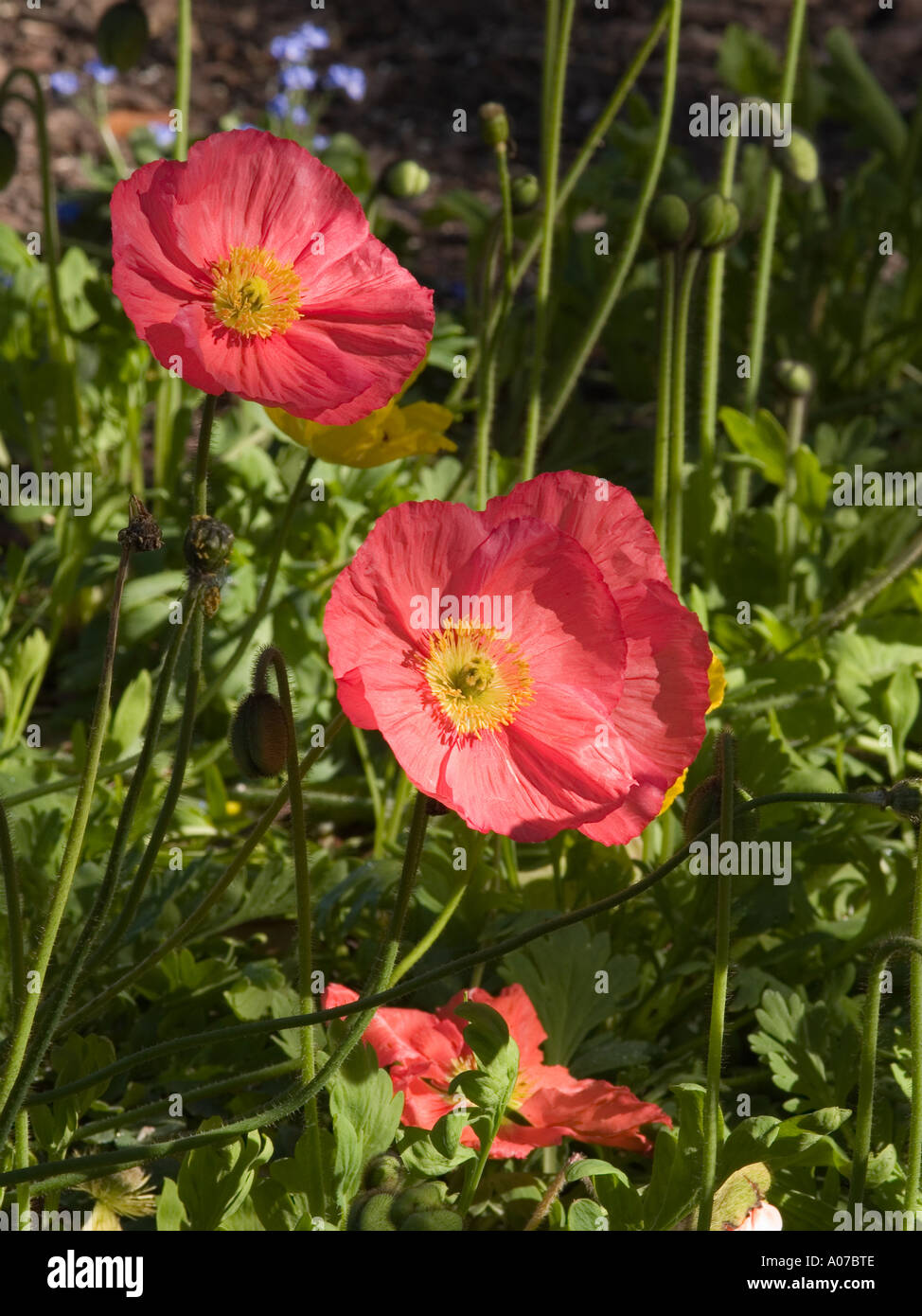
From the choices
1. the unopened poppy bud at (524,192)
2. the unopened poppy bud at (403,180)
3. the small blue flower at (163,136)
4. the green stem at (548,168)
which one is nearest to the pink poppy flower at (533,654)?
the green stem at (548,168)

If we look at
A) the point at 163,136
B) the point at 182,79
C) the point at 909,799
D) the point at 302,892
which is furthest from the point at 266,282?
the point at 163,136

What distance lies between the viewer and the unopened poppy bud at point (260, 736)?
0.94 meters

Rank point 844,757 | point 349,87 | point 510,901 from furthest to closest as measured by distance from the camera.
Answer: point 349,87 < point 844,757 < point 510,901

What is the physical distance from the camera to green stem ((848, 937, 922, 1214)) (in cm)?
92

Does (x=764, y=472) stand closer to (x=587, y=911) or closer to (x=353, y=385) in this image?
Answer: (x=353, y=385)

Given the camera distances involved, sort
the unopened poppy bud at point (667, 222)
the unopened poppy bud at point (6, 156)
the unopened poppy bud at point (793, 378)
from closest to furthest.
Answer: the unopened poppy bud at point (667, 222) < the unopened poppy bud at point (6, 156) < the unopened poppy bud at point (793, 378)

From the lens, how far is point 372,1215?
93 cm

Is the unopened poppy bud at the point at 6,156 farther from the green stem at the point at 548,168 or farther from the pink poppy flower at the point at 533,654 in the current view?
the pink poppy flower at the point at 533,654

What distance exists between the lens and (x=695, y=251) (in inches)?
57.9

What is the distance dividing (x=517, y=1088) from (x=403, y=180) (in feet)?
3.67

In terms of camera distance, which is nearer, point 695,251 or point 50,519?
point 695,251

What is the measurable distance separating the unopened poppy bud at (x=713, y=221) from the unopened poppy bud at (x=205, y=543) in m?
0.79
